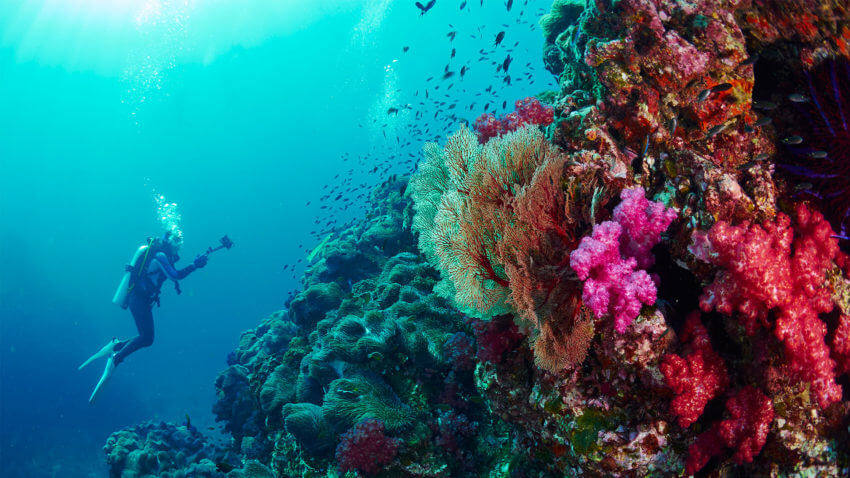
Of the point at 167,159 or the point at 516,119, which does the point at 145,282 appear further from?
the point at 167,159

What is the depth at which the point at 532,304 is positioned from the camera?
3188 mm

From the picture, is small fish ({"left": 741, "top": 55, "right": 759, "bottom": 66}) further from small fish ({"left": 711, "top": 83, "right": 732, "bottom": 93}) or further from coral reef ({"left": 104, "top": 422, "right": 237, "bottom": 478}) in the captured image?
coral reef ({"left": 104, "top": 422, "right": 237, "bottom": 478})

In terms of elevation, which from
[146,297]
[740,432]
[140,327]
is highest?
[146,297]

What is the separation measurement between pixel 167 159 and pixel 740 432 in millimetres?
133763

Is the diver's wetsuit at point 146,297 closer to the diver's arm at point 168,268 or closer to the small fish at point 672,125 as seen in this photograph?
the diver's arm at point 168,268

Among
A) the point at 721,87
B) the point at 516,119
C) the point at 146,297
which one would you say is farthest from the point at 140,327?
the point at 721,87

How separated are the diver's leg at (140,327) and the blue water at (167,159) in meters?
20.9

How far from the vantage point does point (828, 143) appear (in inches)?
110

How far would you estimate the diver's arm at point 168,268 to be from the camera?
1349 cm

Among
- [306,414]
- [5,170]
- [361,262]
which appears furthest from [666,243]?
[5,170]

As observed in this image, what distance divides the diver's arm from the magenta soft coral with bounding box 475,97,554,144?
38.8 feet

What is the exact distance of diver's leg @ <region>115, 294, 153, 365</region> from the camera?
14172 mm

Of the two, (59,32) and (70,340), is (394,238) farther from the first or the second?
(59,32)

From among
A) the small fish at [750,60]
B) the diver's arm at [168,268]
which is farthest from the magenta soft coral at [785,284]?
the diver's arm at [168,268]
